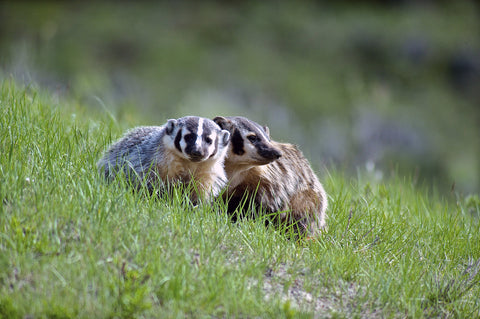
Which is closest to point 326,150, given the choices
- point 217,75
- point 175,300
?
point 217,75

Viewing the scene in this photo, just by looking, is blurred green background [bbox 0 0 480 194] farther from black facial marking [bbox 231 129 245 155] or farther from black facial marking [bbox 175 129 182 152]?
black facial marking [bbox 175 129 182 152]

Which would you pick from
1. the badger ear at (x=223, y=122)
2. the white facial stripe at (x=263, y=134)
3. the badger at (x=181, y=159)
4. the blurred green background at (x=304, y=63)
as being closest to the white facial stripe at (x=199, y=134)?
the badger at (x=181, y=159)

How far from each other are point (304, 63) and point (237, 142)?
1112cm

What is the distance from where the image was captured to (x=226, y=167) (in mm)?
4273

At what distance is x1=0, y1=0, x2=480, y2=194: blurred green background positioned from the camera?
1169cm

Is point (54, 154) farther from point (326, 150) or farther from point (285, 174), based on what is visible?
point (326, 150)

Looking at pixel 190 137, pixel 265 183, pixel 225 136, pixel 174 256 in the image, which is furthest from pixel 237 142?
pixel 174 256

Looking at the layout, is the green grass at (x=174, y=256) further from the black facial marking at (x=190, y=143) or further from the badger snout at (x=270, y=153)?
the badger snout at (x=270, y=153)

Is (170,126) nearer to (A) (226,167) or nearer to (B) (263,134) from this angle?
(A) (226,167)

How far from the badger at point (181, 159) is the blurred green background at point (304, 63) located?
225 inches

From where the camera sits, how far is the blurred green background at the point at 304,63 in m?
11.7

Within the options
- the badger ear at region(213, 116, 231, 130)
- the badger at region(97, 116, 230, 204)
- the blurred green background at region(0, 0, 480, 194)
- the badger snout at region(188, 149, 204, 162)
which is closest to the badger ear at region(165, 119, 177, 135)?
the badger at region(97, 116, 230, 204)

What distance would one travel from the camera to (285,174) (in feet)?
14.2

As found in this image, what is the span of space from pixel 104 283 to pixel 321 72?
12.3 meters
